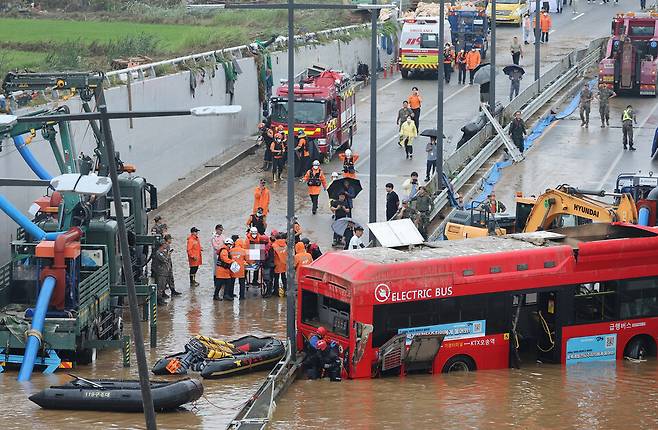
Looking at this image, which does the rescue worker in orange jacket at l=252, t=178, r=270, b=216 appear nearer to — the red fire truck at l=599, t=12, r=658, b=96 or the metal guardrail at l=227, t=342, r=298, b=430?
the metal guardrail at l=227, t=342, r=298, b=430

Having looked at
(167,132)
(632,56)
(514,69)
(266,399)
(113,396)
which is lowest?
(266,399)

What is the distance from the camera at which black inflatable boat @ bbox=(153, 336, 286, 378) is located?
977 inches

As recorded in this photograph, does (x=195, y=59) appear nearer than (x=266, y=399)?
No

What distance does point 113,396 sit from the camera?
22.0 metres

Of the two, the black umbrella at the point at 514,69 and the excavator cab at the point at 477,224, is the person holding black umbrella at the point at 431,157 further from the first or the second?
the black umbrella at the point at 514,69

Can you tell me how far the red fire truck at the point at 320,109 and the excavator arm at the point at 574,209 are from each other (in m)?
13.5

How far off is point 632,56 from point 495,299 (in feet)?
96.3

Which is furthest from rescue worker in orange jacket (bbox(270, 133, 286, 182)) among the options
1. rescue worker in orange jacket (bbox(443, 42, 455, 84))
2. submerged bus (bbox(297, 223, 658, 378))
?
rescue worker in orange jacket (bbox(443, 42, 455, 84))

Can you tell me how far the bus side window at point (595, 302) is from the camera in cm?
2636

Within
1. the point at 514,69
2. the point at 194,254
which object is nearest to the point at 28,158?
the point at 194,254

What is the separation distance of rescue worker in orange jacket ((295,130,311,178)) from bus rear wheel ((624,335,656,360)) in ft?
55.5

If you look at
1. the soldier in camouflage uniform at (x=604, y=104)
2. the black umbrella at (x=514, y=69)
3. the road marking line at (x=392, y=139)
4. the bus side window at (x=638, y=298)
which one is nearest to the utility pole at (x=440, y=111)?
the road marking line at (x=392, y=139)

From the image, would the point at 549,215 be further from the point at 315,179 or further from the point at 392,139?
the point at 392,139

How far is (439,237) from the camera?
35.8m
